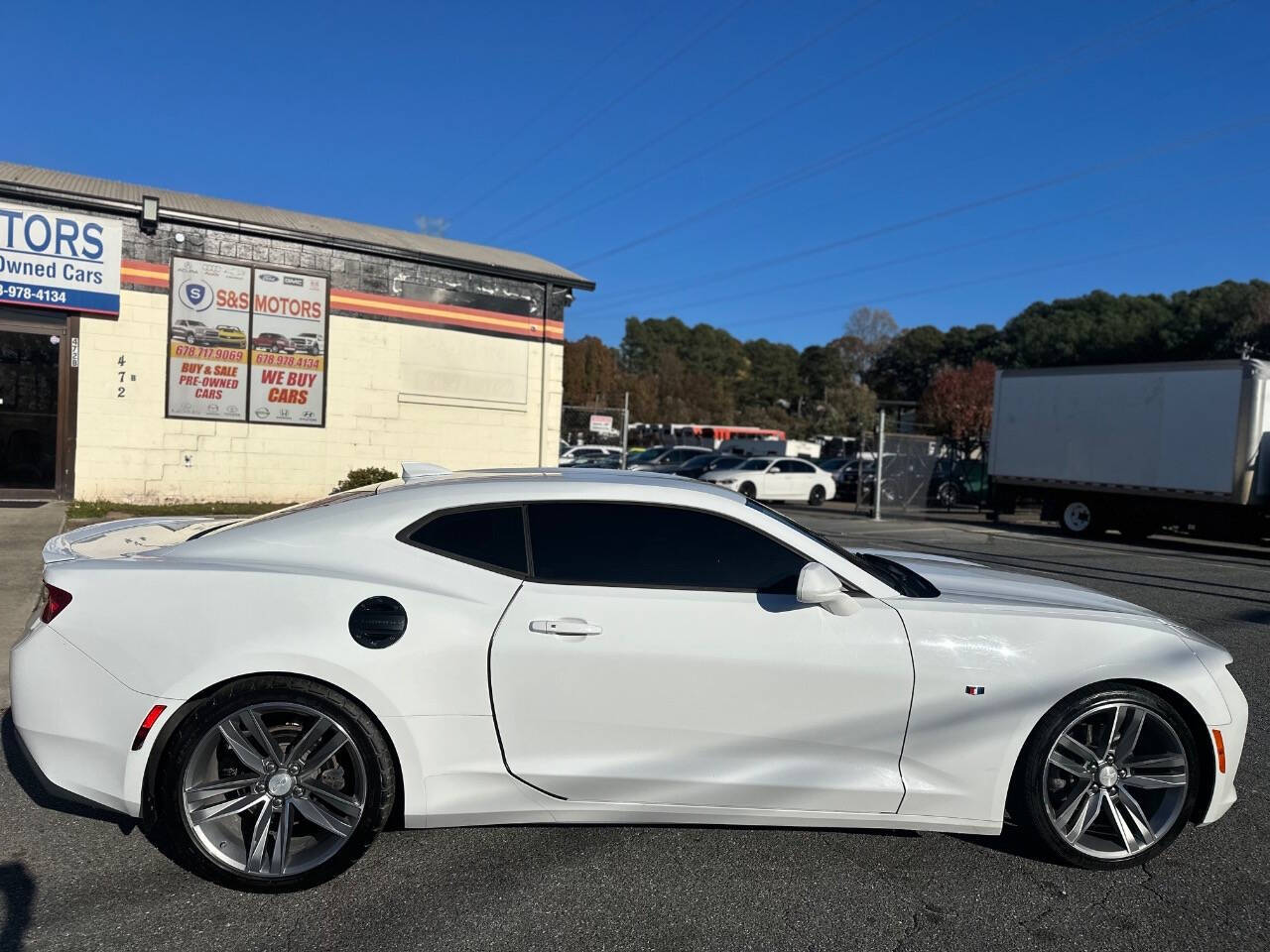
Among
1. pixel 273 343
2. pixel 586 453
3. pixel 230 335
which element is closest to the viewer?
pixel 230 335

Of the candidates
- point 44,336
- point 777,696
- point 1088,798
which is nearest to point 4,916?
point 777,696

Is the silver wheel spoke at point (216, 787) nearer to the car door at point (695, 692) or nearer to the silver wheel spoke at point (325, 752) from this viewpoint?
the silver wheel spoke at point (325, 752)

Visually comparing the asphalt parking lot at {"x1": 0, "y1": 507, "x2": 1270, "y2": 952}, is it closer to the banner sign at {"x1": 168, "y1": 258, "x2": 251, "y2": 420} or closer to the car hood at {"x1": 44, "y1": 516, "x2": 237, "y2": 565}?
the car hood at {"x1": 44, "y1": 516, "x2": 237, "y2": 565}

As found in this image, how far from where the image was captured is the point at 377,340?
17078mm

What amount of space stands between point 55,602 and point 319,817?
4.10 ft

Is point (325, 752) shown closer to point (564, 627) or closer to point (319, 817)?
point (319, 817)

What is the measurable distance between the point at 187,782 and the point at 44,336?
44.9ft

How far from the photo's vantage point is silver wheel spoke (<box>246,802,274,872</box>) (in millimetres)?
3305

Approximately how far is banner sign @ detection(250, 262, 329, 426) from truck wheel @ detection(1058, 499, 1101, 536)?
1572cm

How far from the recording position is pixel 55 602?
3408mm

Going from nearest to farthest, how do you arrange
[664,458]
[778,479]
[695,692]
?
[695,692] < [778,479] < [664,458]

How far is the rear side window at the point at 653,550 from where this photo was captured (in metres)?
3.57

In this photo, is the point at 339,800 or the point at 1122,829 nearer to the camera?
the point at 339,800

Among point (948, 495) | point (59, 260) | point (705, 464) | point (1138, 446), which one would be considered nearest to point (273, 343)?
point (59, 260)
